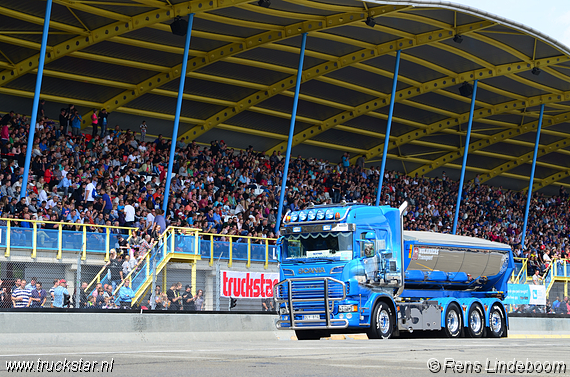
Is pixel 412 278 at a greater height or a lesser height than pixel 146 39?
lesser

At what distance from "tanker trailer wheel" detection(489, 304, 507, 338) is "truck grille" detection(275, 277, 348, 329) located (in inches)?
288

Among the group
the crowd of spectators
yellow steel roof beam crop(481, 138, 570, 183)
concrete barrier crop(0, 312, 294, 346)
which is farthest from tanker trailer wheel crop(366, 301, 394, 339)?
yellow steel roof beam crop(481, 138, 570, 183)

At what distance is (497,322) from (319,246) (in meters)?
8.09

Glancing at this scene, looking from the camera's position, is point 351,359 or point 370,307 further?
point 370,307

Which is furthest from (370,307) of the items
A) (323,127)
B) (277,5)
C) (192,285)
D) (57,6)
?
(323,127)

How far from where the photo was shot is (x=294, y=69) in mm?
38250

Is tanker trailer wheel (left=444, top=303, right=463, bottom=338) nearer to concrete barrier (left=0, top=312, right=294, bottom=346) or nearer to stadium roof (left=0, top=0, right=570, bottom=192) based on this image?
concrete barrier (left=0, top=312, right=294, bottom=346)

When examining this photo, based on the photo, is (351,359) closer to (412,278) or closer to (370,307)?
(370,307)

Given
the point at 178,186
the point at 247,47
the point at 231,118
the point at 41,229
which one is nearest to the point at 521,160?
the point at 231,118

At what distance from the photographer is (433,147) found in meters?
55.3

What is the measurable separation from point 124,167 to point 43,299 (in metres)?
14.0

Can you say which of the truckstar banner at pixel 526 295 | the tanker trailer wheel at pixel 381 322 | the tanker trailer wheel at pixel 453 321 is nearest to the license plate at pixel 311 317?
the tanker trailer wheel at pixel 381 322

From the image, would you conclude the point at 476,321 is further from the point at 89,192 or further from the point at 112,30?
the point at 112,30

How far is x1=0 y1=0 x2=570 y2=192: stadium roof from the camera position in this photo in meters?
30.9
